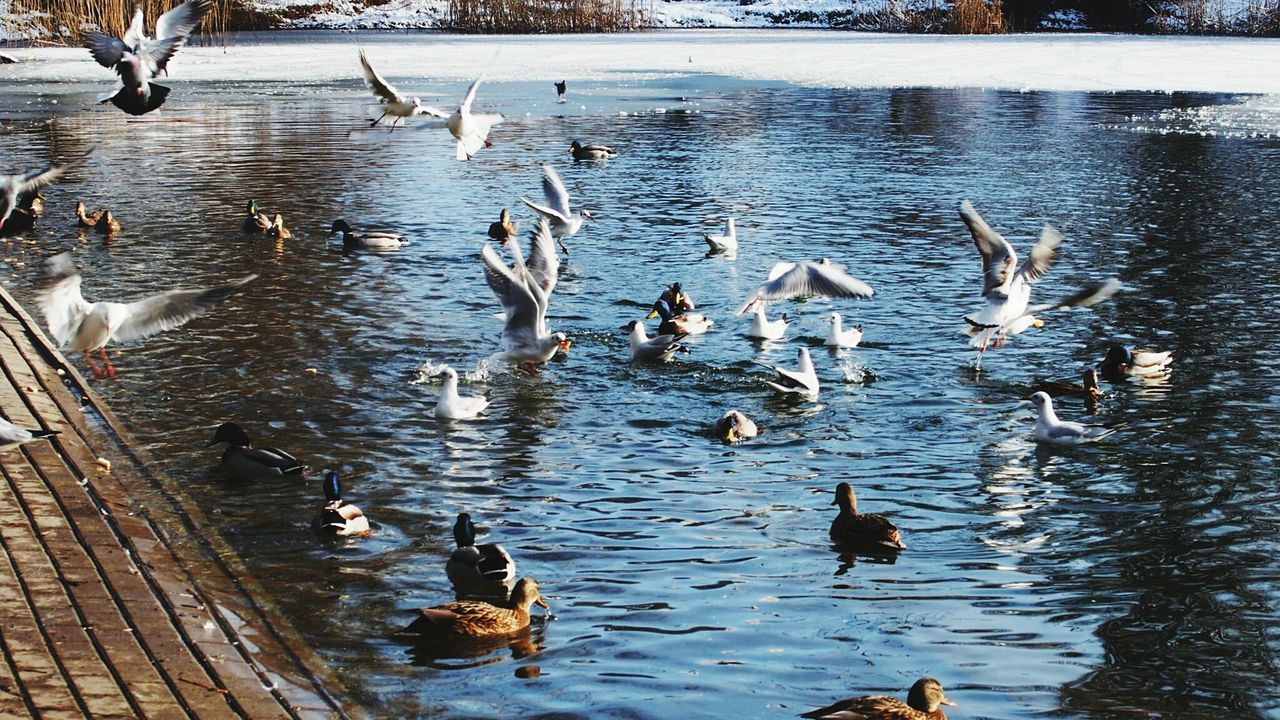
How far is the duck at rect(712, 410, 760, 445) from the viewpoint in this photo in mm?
10656

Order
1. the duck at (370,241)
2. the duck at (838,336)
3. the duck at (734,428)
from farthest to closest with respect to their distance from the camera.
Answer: the duck at (370,241)
the duck at (838,336)
the duck at (734,428)

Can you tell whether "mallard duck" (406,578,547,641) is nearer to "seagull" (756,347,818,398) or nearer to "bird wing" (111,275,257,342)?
"bird wing" (111,275,257,342)

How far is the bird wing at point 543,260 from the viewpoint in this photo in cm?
1339

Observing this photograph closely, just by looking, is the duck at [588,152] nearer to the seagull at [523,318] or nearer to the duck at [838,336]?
the duck at [838,336]

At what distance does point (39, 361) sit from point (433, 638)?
6658 millimetres

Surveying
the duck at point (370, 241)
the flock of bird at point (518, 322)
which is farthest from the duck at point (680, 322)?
the duck at point (370, 241)

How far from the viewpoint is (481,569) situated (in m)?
7.92

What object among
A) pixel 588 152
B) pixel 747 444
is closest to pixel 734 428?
pixel 747 444

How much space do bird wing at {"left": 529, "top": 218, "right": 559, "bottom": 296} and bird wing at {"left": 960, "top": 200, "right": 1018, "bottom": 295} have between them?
3.90 metres

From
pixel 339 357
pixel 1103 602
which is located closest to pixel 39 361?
pixel 339 357

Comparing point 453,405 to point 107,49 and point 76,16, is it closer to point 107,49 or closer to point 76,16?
point 107,49

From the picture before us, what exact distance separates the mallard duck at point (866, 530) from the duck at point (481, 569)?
2038 mm

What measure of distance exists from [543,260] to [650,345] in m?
1.56

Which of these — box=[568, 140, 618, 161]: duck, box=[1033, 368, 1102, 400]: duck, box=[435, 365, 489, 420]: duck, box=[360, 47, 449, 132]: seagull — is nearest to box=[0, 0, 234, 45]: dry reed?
box=[568, 140, 618, 161]: duck
